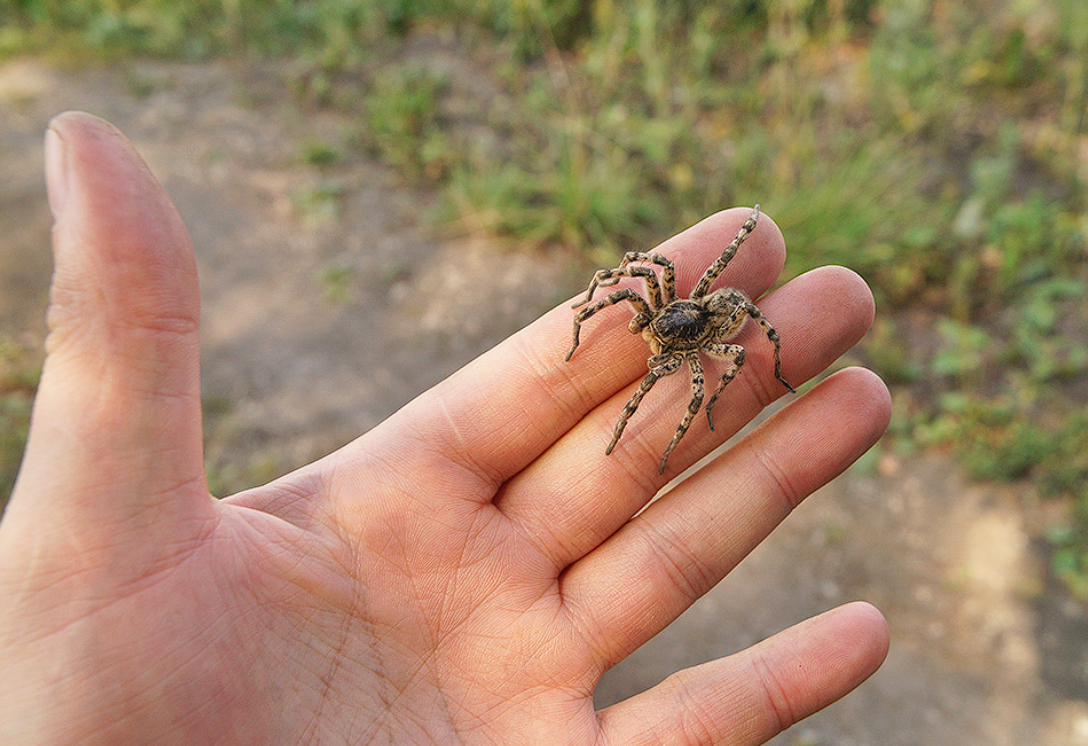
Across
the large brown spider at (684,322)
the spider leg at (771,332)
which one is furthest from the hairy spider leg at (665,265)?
the spider leg at (771,332)

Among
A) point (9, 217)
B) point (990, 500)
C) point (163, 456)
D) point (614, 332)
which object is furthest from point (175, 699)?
point (9, 217)

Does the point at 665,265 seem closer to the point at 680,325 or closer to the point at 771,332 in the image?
the point at 680,325

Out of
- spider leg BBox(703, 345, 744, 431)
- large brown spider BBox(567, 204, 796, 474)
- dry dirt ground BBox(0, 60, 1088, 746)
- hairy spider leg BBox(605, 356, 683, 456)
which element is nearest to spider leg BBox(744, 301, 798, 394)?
large brown spider BBox(567, 204, 796, 474)

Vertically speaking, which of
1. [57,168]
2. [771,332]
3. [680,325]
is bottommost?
[771,332]

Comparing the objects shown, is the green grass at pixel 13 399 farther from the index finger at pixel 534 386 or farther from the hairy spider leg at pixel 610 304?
the hairy spider leg at pixel 610 304

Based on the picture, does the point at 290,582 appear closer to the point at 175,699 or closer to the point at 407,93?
the point at 175,699

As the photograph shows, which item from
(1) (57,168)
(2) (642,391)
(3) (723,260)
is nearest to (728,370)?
(2) (642,391)
